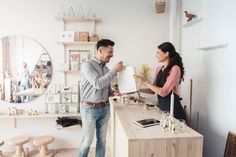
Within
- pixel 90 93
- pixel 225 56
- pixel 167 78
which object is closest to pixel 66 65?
pixel 90 93

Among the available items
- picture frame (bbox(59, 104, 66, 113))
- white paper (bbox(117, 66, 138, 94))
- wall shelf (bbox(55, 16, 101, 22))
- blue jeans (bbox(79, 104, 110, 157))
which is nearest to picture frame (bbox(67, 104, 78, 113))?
picture frame (bbox(59, 104, 66, 113))

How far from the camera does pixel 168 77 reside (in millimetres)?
1975

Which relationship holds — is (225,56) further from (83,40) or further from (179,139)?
(83,40)

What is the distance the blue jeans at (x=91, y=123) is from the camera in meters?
2.19

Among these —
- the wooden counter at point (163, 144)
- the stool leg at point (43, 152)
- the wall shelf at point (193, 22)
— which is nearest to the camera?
the wooden counter at point (163, 144)

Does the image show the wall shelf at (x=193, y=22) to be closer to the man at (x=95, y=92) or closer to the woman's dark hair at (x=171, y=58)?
the woman's dark hair at (x=171, y=58)

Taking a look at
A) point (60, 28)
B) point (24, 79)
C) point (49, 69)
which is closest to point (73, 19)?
point (60, 28)

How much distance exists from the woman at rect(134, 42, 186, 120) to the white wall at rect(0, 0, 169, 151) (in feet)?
3.71

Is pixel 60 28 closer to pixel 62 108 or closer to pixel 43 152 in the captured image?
pixel 62 108

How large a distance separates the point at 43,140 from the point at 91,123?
1.08 meters

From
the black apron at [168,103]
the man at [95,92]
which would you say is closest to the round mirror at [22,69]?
the man at [95,92]

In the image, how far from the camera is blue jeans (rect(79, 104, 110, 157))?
7.18ft

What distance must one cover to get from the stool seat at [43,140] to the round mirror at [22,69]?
22.5 inches

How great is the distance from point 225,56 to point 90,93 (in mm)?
1315
